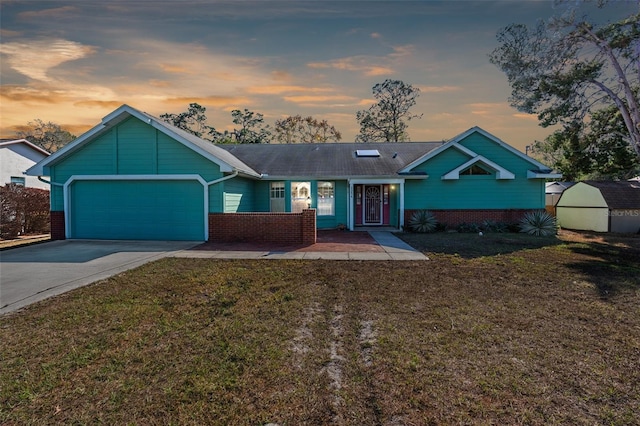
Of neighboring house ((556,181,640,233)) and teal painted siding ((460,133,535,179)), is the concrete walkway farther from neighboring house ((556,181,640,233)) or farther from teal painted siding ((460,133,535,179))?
neighboring house ((556,181,640,233))

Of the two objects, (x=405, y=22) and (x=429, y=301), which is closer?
(x=429, y=301)

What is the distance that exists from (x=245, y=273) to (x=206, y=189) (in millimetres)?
5681

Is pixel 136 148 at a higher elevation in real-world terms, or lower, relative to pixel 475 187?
higher

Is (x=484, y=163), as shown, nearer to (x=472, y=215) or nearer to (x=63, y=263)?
(x=472, y=215)

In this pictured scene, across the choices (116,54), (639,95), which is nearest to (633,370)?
(116,54)

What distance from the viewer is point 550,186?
23.5m

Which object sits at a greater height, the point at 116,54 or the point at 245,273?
the point at 116,54

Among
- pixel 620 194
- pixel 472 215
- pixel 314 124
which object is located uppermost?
pixel 314 124

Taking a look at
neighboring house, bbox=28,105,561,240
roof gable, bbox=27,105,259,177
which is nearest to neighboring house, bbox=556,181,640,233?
neighboring house, bbox=28,105,561,240

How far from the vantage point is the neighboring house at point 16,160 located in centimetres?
1950

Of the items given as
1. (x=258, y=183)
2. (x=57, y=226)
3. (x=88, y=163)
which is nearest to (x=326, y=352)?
(x=88, y=163)

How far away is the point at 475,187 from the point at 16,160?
91.9ft

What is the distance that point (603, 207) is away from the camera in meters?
16.4

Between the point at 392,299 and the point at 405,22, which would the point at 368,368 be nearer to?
A: the point at 392,299
